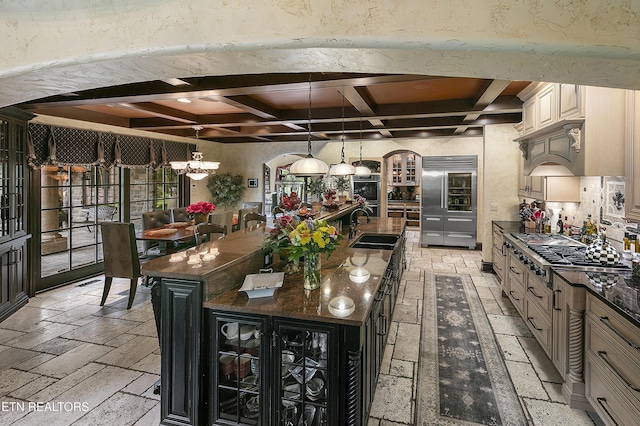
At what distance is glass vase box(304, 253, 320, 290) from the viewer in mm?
2287

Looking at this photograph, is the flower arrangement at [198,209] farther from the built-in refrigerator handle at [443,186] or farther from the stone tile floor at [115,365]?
the built-in refrigerator handle at [443,186]

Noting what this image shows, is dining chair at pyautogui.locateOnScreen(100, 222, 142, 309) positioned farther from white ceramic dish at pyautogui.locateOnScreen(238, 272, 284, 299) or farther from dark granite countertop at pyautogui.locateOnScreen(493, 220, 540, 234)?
dark granite countertop at pyautogui.locateOnScreen(493, 220, 540, 234)

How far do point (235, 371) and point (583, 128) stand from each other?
128 inches

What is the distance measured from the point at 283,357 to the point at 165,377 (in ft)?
2.63

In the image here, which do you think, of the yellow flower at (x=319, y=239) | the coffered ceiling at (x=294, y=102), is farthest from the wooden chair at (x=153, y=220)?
Result: the yellow flower at (x=319, y=239)

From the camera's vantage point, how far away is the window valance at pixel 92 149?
4871 mm

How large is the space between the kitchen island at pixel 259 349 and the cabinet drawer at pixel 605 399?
1.35m

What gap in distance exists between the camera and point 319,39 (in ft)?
4.32

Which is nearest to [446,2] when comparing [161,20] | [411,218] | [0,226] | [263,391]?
[161,20]

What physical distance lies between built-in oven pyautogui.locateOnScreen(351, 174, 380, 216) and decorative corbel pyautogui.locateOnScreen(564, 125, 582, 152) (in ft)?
19.3

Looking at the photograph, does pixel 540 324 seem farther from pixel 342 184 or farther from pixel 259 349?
→ pixel 342 184

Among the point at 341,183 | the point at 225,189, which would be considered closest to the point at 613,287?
the point at 341,183

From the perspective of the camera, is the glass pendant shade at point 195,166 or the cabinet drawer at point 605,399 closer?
the cabinet drawer at point 605,399

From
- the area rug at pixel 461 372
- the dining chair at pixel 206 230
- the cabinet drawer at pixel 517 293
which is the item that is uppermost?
the dining chair at pixel 206 230
